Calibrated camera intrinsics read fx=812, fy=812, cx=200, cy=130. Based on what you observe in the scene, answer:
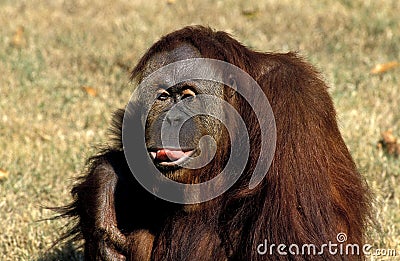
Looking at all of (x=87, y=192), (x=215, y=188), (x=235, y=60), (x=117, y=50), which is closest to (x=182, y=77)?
(x=235, y=60)

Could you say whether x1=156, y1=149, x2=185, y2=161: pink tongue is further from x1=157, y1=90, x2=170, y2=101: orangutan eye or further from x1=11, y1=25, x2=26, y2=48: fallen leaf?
x1=11, y1=25, x2=26, y2=48: fallen leaf

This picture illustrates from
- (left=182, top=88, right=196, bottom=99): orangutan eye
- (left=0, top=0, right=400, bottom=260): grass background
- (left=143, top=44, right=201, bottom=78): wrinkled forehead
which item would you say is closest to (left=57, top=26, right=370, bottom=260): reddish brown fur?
(left=143, top=44, right=201, bottom=78): wrinkled forehead

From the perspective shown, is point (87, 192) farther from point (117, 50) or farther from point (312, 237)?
point (117, 50)

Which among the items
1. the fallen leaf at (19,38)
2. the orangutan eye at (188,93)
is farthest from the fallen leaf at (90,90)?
the orangutan eye at (188,93)

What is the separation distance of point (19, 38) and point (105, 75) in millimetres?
1115

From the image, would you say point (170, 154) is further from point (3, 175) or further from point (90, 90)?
point (90, 90)

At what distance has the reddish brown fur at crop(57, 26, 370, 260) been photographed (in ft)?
10.0

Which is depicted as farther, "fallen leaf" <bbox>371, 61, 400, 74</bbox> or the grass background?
"fallen leaf" <bbox>371, 61, 400, 74</bbox>

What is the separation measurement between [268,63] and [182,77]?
365 millimetres

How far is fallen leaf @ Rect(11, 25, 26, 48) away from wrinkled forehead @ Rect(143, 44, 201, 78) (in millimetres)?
4118

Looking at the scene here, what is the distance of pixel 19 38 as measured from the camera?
7250 mm

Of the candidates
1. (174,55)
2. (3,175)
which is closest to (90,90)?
(3,175)

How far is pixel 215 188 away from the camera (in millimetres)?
3264

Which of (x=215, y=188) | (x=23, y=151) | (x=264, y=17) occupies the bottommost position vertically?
(x=215, y=188)
